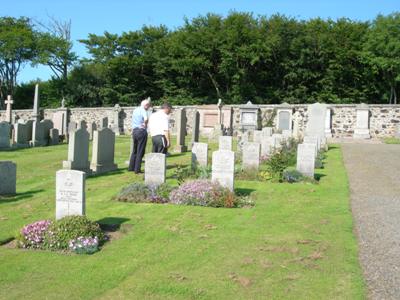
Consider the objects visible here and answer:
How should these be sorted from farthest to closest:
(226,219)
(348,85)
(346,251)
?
(348,85), (226,219), (346,251)

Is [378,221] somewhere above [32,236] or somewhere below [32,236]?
above

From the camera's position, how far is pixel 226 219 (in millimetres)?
9078

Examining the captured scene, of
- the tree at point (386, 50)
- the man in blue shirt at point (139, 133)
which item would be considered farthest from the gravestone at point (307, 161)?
the tree at point (386, 50)

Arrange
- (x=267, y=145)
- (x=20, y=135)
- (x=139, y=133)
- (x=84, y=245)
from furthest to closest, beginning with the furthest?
1. (x=20, y=135)
2. (x=267, y=145)
3. (x=139, y=133)
4. (x=84, y=245)

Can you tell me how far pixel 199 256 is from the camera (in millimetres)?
6902

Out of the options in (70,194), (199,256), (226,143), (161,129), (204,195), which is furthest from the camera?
(226,143)

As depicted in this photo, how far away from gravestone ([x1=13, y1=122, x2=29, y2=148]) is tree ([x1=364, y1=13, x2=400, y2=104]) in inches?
1171

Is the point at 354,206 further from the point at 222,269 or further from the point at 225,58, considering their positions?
the point at 225,58

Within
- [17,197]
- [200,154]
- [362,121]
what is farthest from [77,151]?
[362,121]

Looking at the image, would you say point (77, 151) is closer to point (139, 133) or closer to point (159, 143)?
point (139, 133)

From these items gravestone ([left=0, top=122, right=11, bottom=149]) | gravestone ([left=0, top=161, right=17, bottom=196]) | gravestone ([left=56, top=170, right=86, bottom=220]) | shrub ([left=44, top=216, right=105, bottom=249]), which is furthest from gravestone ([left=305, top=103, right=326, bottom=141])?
shrub ([left=44, top=216, right=105, bottom=249])

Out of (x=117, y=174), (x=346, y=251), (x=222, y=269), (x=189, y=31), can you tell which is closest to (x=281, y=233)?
(x=346, y=251)

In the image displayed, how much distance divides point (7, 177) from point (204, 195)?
437cm

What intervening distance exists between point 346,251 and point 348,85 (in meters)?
40.9
